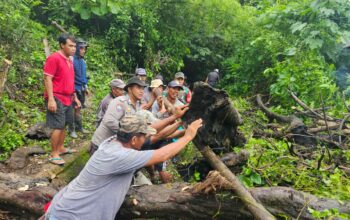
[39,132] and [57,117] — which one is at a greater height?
[57,117]

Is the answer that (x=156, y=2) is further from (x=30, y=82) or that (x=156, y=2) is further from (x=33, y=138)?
(x=33, y=138)

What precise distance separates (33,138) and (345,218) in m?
5.37

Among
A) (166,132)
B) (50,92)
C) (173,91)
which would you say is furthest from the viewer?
(173,91)

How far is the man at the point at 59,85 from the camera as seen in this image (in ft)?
16.4

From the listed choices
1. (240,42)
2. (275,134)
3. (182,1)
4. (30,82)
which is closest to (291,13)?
(240,42)

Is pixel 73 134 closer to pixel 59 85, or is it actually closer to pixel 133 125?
pixel 59 85

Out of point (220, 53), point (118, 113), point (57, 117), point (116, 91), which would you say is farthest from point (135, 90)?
point (220, 53)

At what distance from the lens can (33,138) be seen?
21.1 feet

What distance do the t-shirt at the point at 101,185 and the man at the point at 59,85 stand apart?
7.49 feet

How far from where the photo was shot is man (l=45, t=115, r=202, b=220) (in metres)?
3.01

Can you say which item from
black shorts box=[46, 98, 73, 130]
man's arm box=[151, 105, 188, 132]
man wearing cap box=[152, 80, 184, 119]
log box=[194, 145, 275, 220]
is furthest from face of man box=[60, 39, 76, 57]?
log box=[194, 145, 275, 220]

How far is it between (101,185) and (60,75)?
2639 millimetres

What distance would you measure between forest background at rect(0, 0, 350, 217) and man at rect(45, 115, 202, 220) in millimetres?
1716

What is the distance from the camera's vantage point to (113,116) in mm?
4305
